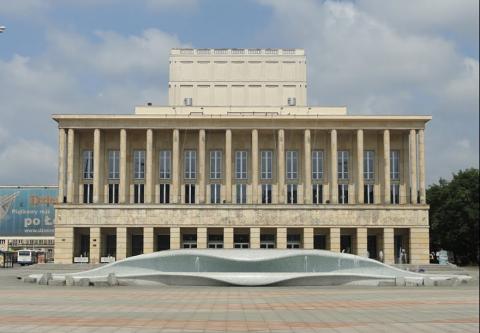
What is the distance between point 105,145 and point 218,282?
52186mm

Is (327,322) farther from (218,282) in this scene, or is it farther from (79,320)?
(218,282)

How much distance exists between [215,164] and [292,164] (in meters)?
10.1

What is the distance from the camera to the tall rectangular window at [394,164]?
9206 centimetres

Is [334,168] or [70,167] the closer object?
[70,167]

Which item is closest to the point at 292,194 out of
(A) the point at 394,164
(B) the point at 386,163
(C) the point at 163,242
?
(B) the point at 386,163

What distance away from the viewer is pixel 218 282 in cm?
4388

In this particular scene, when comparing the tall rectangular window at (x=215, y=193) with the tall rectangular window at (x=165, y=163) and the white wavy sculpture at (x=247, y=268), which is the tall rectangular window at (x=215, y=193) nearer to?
the tall rectangular window at (x=165, y=163)

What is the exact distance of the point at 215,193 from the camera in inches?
3632

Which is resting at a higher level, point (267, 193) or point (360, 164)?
point (360, 164)

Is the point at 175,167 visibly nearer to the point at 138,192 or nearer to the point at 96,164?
the point at 138,192

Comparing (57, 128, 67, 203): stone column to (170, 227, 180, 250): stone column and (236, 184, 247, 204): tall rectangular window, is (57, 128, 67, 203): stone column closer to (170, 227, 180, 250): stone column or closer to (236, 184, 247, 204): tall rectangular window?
(170, 227, 180, 250): stone column

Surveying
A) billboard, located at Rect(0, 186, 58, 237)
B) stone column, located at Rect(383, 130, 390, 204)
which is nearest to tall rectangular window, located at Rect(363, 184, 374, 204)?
stone column, located at Rect(383, 130, 390, 204)

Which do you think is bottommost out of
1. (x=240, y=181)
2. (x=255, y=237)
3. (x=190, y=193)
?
(x=255, y=237)

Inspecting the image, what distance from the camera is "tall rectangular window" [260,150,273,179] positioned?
302 ft
